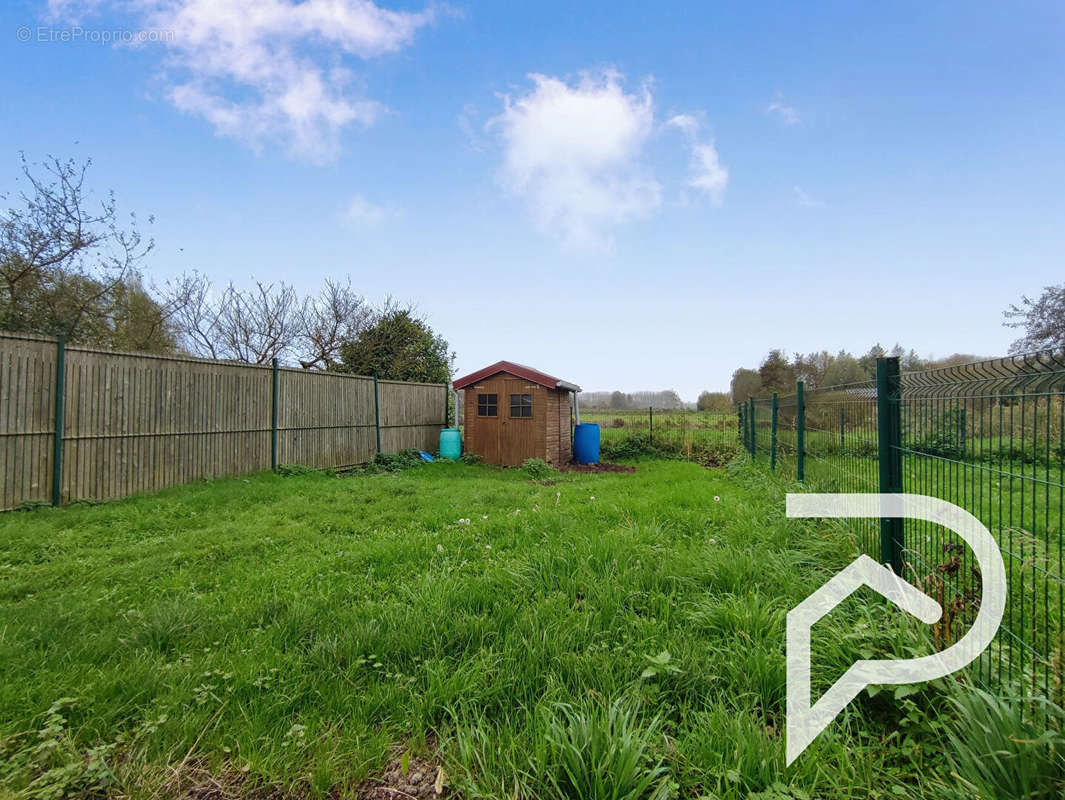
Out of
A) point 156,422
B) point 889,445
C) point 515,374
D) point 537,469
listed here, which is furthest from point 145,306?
point 889,445

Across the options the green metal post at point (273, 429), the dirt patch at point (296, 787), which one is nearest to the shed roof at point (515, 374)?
the green metal post at point (273, 429)

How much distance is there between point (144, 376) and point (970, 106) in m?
12.6

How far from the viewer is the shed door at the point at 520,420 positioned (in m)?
10.5

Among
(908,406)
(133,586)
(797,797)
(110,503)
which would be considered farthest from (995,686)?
(110,503)

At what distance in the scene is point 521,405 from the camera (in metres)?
10.7

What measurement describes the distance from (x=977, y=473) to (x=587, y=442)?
32.7ft

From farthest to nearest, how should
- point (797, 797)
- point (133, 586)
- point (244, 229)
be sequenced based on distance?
1. point (244, 229)
2. point (133, 586)
3. point (797, 797)

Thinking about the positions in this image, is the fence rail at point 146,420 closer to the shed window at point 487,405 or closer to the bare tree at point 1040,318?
the shed window at point 487,405

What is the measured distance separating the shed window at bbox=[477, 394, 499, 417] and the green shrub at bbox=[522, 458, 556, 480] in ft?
5.64

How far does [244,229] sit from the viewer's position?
1052 centimetres

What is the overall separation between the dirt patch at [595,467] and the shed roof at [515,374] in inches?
79.9

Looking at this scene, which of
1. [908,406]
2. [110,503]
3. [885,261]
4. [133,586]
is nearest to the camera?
[908,406]

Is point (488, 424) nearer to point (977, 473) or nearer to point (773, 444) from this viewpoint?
point (773, 444)

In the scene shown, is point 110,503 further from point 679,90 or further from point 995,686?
point 679,90
